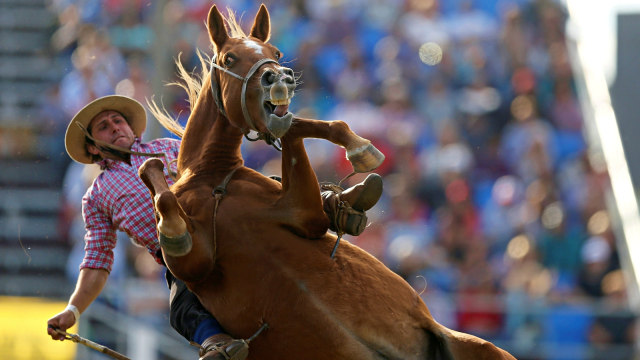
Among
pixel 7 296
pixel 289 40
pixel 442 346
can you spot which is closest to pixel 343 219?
pixel 442 346

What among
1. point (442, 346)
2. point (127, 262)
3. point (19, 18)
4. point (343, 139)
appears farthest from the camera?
point (19, 18)

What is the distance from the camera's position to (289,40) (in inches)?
420

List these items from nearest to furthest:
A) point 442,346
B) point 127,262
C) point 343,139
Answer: point 343,139
point 442,346
point 127,262

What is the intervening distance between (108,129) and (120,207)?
0.44 meters

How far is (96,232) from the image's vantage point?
4.70 meters

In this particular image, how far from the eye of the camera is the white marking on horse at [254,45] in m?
3.98

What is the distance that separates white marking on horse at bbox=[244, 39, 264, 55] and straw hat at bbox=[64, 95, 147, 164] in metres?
0.96

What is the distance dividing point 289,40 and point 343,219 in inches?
269

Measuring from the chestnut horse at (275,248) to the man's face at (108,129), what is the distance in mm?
723

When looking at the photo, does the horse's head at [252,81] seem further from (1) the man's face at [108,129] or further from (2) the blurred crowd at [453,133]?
(2) the blurred crowd at [453,133]

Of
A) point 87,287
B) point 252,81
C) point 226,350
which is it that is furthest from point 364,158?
point 87,287

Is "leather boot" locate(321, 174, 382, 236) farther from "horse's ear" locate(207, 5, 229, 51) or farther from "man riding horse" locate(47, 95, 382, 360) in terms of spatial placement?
"horse's ear" locate(207, 5, 229, 51)

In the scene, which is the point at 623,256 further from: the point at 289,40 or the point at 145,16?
the point at 145,16

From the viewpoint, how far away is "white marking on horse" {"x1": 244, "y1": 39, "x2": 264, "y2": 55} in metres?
3.98
